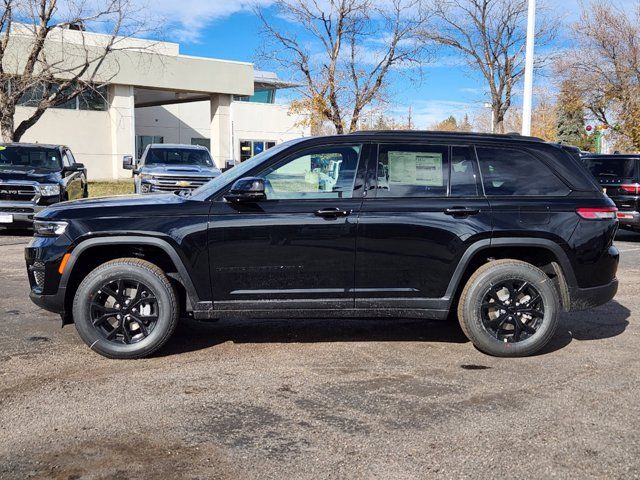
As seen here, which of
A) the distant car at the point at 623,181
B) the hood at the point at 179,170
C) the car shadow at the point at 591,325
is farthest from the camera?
the hood at the point at 179,170

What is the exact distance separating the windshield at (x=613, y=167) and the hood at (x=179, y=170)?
8.50 meters

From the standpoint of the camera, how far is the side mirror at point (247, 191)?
4.87 metres

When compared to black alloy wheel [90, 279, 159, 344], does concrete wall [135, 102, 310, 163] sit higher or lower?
higher

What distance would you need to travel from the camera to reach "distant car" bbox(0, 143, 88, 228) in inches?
488

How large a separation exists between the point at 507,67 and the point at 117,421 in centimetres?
2168

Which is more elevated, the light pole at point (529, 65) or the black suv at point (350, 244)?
the light pole at point (529, 65)

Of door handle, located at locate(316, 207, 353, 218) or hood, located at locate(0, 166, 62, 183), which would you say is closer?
door handle, located at locate(316, 207, 353, 218)

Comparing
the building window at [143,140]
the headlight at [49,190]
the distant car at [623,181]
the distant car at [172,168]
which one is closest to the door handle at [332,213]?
the distant car at [172,168]

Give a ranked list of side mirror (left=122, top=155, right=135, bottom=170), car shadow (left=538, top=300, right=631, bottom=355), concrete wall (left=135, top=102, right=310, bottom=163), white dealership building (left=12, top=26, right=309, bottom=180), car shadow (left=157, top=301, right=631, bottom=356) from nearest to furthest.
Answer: car shadow (left=157, top=301, right=631, bottom=356), car shadow (left=538, top=300, right=631, bottom=355), side mirror (left=122, top=155, right=135, bottom=170), white dealership building (left=12, top=26, right=309, bottom=180), concrete wall (left=135, top=102, right=310, bottom=163)

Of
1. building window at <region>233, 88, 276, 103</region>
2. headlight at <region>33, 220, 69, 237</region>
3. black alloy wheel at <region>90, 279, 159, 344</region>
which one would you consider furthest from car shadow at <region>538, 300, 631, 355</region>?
building window at <region>233, 88, 276, 103</region>

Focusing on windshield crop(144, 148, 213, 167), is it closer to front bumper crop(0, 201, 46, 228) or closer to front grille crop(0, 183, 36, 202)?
front grille crop(0, 183, 36, 202)

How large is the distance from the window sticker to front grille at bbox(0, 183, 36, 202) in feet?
31.5

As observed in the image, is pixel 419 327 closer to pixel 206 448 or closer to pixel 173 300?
pixel 173 300

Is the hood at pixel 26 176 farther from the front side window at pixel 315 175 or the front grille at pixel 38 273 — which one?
the front side window at pixel 315 175
